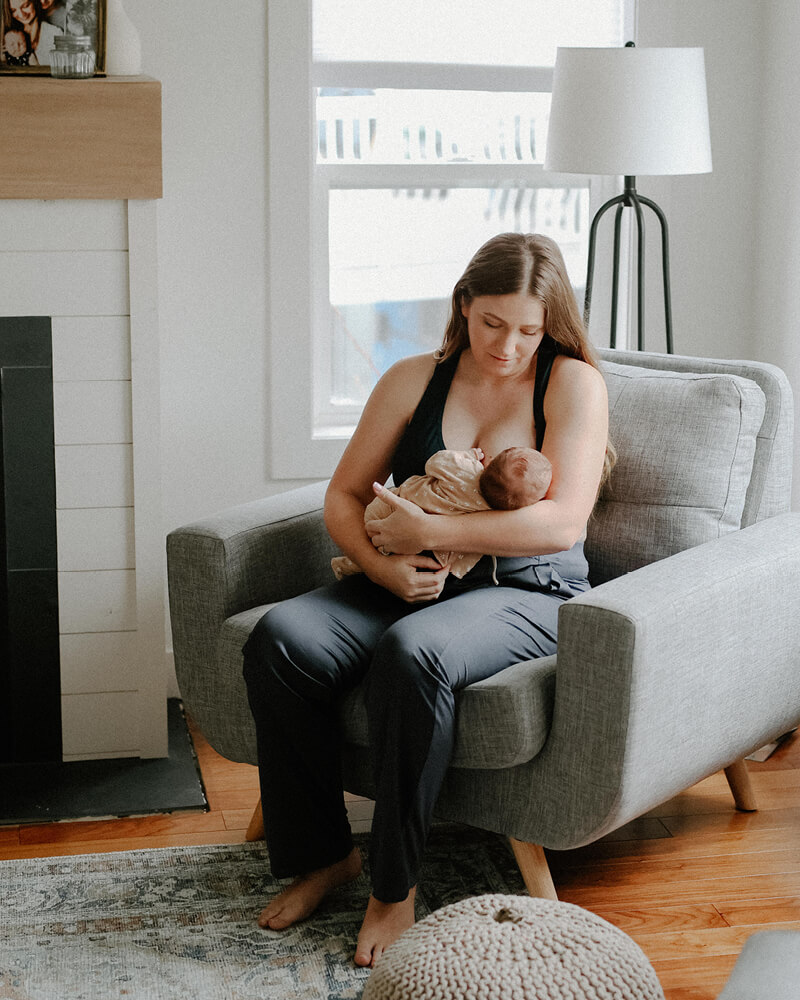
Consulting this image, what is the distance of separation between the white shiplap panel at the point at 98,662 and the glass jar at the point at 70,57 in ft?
3.77

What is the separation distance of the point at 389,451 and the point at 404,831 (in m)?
0.69

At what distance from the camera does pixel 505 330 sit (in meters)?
2.09

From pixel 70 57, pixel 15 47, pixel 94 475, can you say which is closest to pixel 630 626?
pixel 94 475

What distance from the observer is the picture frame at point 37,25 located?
96.5 inches

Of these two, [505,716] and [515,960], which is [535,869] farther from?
[515,960]

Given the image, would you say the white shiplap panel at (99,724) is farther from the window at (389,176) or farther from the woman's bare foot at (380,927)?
the woman's bare foot at (380,927)

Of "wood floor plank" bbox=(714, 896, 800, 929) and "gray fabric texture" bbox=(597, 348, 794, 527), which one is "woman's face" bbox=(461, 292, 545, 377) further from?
"wood floor plank" bbox=(714, 896, 800, 929)

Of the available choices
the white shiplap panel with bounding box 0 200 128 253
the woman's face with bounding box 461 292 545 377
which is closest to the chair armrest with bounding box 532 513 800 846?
the woman's face with bounding box 461 292 545 377

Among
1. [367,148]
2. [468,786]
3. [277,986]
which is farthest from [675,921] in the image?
[367,148]

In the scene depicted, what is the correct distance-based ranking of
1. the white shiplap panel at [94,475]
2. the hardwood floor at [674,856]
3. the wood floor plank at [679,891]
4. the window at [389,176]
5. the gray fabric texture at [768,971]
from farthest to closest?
the window at [389,176] < the white shiplap panel at [94,475] < the wood floor plank at [679,891] < the hardwood floor at [674,856] < the gray fabric texture at [768,971]

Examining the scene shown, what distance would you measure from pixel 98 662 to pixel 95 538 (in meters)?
0.27

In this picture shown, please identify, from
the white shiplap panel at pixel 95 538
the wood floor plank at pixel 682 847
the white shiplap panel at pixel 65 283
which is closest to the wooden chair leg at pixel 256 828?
the wood floor plank at pixel 682 847

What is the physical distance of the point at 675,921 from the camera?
2.04 m

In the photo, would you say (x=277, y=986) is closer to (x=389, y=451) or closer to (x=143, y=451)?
(x=389, y=451)
